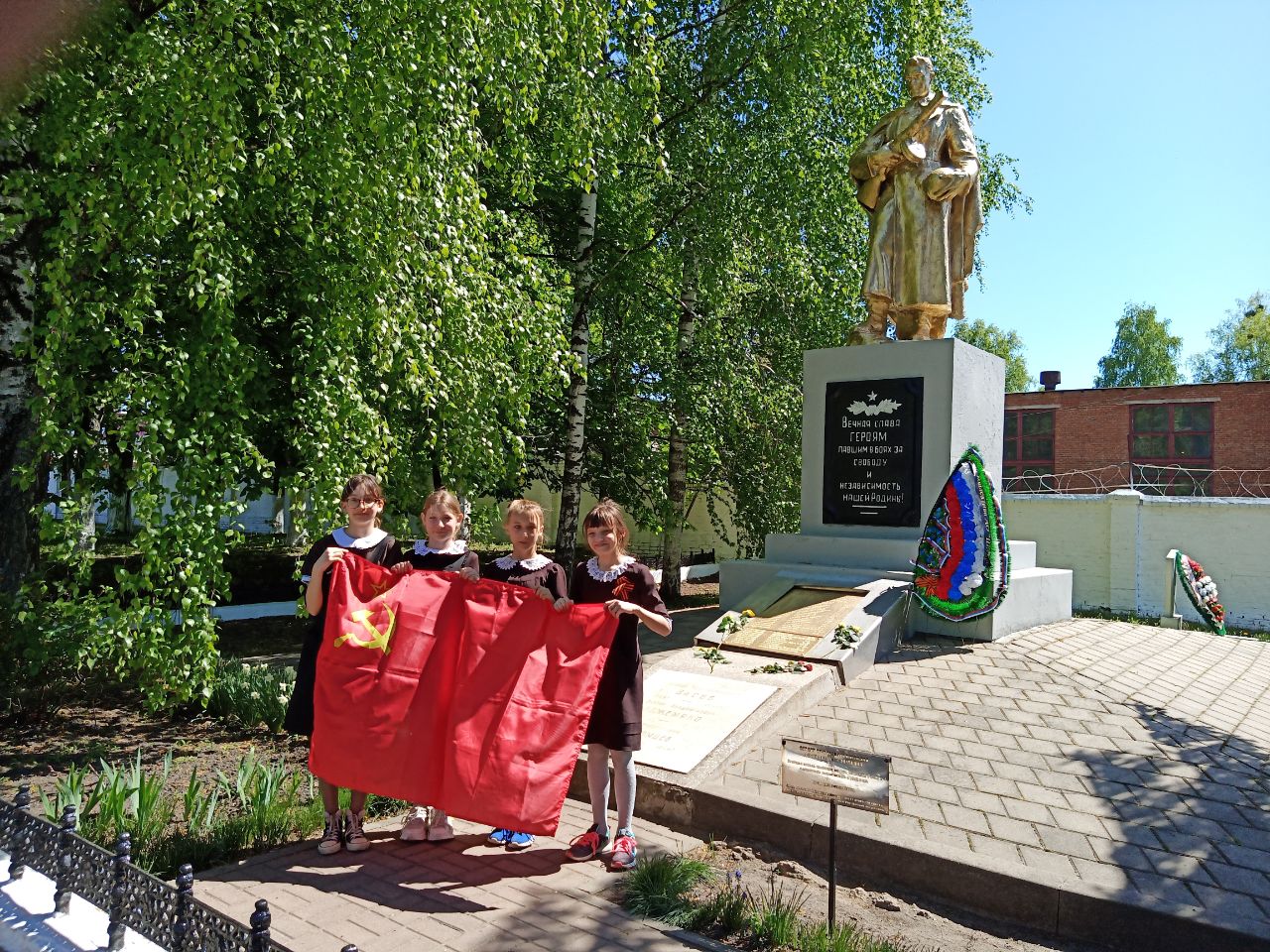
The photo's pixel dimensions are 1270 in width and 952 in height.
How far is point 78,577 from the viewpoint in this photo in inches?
212

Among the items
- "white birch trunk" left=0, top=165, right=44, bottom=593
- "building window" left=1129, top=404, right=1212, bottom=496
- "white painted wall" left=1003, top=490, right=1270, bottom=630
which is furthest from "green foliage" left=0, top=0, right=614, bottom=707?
"building window" left=1129, top=404, right=1212, bottom=496

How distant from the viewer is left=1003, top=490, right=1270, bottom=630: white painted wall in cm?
1569

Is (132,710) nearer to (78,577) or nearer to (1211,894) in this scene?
(78,577)

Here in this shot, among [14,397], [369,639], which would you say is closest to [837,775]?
[369,639]

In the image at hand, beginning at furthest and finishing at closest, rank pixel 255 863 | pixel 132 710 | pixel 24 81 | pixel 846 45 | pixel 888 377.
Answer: pixel 846 45, pixel 888 377, pixel 132 710, pixel 24 81, pixel 255 863

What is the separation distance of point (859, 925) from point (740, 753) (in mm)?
1647

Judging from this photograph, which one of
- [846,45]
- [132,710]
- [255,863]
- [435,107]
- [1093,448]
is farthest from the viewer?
[1093,448]

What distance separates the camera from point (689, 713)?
5.71 m

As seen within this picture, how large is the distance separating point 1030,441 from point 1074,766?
29.6m

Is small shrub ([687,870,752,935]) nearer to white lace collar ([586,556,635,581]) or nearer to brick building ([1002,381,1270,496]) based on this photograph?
white lace collar ([586,556,635,581])

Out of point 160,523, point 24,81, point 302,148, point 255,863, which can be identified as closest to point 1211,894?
point 255,863

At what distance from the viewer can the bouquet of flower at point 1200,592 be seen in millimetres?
12281

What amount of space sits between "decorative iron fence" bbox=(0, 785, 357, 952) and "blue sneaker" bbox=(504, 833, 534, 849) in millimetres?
1351

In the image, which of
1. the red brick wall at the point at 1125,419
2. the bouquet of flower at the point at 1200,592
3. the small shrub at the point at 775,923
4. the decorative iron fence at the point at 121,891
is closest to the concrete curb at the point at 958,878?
the small shrub at the point at 775,923
